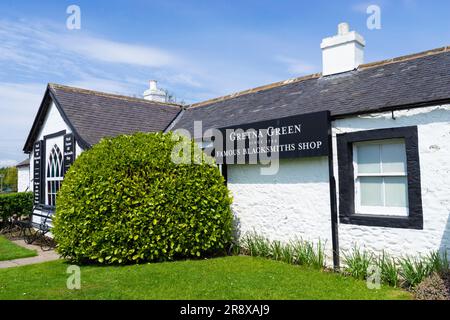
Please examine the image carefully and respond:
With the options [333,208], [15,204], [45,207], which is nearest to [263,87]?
[333,208]

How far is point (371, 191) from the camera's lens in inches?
290

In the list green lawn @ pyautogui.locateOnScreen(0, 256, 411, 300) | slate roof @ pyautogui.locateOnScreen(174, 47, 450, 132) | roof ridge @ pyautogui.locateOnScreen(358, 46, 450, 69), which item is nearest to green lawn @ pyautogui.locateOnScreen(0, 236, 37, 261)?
green lawn @ pyautogui.locateOnScreen(0, 256, 411, 300)

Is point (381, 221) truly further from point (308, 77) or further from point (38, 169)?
point (38, 169)

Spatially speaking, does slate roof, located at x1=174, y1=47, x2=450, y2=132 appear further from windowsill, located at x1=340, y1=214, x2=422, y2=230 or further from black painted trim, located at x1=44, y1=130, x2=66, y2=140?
black painted trim, located at x1=44, y1=130, x2=66, y2=140

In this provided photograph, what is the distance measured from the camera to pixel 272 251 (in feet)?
28.4

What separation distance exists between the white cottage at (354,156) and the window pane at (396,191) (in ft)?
0.06

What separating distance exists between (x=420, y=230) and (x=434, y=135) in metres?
1.63

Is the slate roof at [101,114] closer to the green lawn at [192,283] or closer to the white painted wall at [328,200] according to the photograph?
the green lawn at [192,283]

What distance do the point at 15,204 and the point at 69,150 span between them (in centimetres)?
481

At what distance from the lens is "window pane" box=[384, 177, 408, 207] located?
6.89 meters

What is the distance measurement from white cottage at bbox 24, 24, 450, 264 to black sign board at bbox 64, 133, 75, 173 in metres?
0.28

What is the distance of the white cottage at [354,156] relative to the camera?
6.50 meters

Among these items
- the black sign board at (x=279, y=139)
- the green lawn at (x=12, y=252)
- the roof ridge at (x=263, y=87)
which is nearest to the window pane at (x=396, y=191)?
the black sign board at (x=279, y=139)
